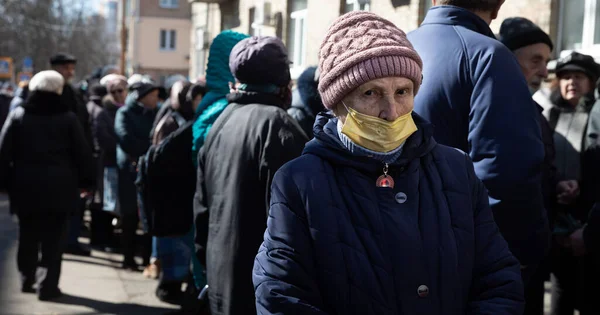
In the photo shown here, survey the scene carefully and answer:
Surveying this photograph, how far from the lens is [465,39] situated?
10.2 ft

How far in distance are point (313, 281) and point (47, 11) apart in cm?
5278

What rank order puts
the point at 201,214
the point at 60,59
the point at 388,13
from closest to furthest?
1. the point at 201,214
2. the point at 60,59
3. the point at 388,13

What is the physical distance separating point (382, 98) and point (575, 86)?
12.2 feet

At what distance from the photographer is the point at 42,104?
738 cm

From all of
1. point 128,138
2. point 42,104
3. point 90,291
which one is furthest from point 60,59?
point 90,291

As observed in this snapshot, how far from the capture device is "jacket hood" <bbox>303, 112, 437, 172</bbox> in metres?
2.33

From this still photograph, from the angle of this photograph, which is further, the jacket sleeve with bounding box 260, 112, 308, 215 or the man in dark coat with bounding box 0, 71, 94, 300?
the man in dark coat with bounding box 0, 71, 94, 300

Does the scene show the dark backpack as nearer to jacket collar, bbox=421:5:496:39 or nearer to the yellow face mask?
jacket collar, bbox=421:5:496:39

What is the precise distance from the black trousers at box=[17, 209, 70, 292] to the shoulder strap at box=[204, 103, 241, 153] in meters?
3.74

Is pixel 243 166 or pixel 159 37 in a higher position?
pixel 159 37

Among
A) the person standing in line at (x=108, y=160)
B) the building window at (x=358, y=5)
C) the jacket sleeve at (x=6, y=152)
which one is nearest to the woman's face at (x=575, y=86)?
the jacket sleeve at (x=6, y=152)

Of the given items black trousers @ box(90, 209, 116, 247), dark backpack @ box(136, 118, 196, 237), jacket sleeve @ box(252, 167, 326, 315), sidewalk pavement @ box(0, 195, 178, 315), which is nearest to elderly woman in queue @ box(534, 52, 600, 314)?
dark backpack @ box(136, 118, 196, 237)

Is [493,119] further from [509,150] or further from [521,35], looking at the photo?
[521,35]

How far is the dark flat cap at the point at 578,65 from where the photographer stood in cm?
576
